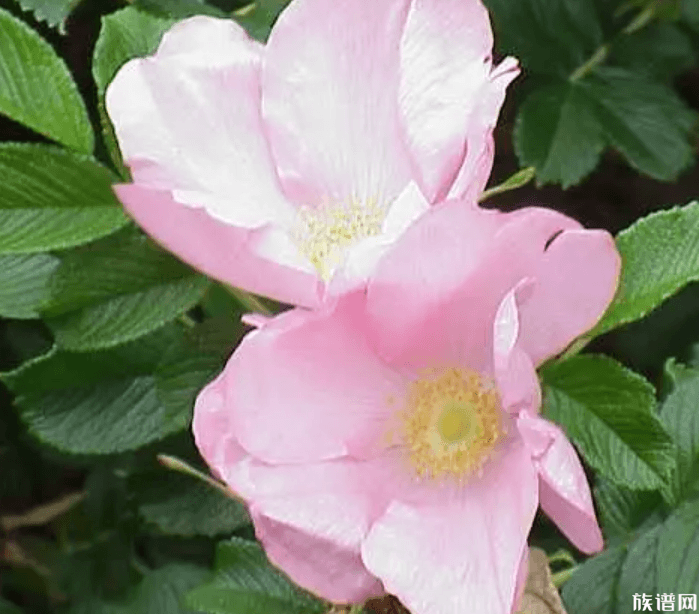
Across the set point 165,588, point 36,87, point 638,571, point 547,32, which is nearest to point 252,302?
point 36,87

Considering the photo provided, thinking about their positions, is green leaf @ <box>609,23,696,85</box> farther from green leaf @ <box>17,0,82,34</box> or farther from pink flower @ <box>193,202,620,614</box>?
pink flower @ <box>193,202,620,614</box>

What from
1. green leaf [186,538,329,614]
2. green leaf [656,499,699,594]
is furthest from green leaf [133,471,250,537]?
green leaf [656,499,699,594]

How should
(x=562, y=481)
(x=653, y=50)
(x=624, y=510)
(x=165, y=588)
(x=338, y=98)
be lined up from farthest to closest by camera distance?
(x=653, y=50)
(x=165, y=588)
(x=624, y=510)
(x=338, y=98)
(x=562, y=481)

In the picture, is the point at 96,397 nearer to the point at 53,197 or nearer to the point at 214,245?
the point at 53,197

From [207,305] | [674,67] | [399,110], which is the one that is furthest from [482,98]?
[674,67]

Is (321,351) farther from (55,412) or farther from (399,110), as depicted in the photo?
(55,412)

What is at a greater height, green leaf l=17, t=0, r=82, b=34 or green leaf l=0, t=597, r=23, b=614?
A: green leaf l=17, t=0, r=82, b=34
